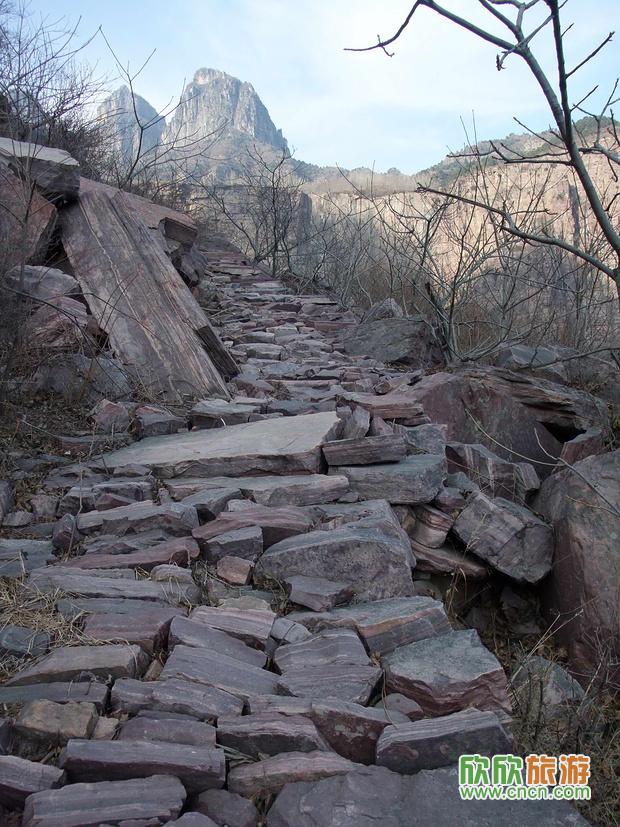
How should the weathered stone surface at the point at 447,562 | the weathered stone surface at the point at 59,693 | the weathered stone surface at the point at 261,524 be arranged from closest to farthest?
the weathered stone surface at the point at 59,693
the weathered stone surface at the point at 261,524
the weathered stone surface at the point at 447,562

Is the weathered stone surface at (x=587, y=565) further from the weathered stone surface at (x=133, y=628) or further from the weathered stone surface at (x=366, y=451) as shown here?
the weathered stone surface at (x=133, y=628)

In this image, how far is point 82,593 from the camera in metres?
2.46

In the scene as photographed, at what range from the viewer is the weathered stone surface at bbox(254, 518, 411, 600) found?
2.73 metres

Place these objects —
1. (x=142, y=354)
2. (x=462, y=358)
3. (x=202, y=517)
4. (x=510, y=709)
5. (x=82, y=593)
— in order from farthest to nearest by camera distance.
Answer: (x=462, y=358)
(x=142, y=354)
(x=202, y=517)
(x=82, y=593)
(x=510, y=709)

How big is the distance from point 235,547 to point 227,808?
120cm

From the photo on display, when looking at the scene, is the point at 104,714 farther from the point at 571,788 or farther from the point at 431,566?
the point at 431,566

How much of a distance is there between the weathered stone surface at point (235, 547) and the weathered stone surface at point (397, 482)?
0.80 m

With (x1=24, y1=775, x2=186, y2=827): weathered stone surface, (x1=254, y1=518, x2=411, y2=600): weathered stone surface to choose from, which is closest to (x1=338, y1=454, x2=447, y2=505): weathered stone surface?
(x1=254, y1=518, x2=411, y2=600): weathered stone surface

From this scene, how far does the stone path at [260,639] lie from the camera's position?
1699mm

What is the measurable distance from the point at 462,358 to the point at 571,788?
4.97 metres

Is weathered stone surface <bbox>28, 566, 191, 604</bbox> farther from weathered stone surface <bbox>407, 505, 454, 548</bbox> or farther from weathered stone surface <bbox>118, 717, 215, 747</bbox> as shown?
weathered stone surface <bbox>407, 505, 454, 548</bbox>

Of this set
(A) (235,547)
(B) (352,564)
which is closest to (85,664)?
(A) (235,547)

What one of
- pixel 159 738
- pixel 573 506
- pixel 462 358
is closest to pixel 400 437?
pixel 573 506

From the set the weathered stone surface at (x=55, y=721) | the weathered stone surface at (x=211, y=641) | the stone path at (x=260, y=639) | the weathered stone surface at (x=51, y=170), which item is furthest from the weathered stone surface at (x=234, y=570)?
the weathered stone surface at (x=51, y=170)
